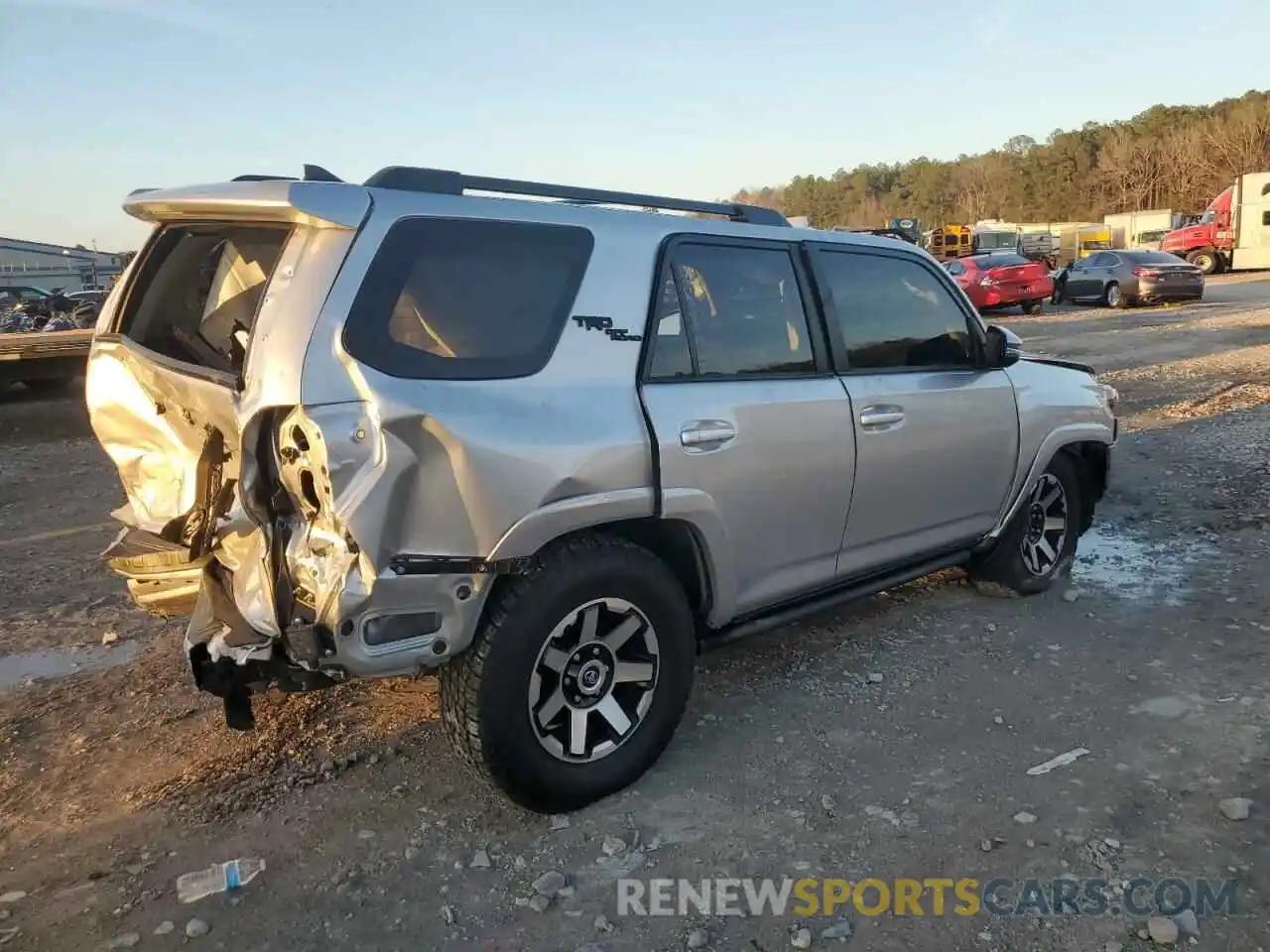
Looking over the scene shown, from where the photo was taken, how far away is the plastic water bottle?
9.08 feet

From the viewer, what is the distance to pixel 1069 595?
5.00 meters

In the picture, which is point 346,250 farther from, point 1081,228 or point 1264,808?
point 1081,228

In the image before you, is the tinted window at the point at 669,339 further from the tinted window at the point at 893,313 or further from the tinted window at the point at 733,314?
the tinted window at the point at 893,313

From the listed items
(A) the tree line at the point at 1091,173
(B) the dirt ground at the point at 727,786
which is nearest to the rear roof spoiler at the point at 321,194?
(B) the dirt ground at the point at 727,786

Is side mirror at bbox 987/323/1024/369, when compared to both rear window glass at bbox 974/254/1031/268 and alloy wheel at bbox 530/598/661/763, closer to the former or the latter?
alloy wheel at bbox 530/598/661/763

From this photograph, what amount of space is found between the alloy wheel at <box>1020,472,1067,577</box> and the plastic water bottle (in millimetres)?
3860

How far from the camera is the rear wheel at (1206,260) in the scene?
33.3 metres

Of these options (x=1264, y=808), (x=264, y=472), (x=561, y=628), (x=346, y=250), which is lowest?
(x=1264, y=808)

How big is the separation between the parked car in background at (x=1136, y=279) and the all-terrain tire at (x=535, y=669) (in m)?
22.0

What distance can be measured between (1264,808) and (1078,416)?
240 cm

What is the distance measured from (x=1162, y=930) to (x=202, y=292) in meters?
3.59

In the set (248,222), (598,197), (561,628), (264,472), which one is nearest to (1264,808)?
(561,628)

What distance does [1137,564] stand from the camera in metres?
5.46

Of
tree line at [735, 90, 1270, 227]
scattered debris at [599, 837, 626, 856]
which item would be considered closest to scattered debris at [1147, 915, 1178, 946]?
scattered debris at [599, 837, 626, 856]
